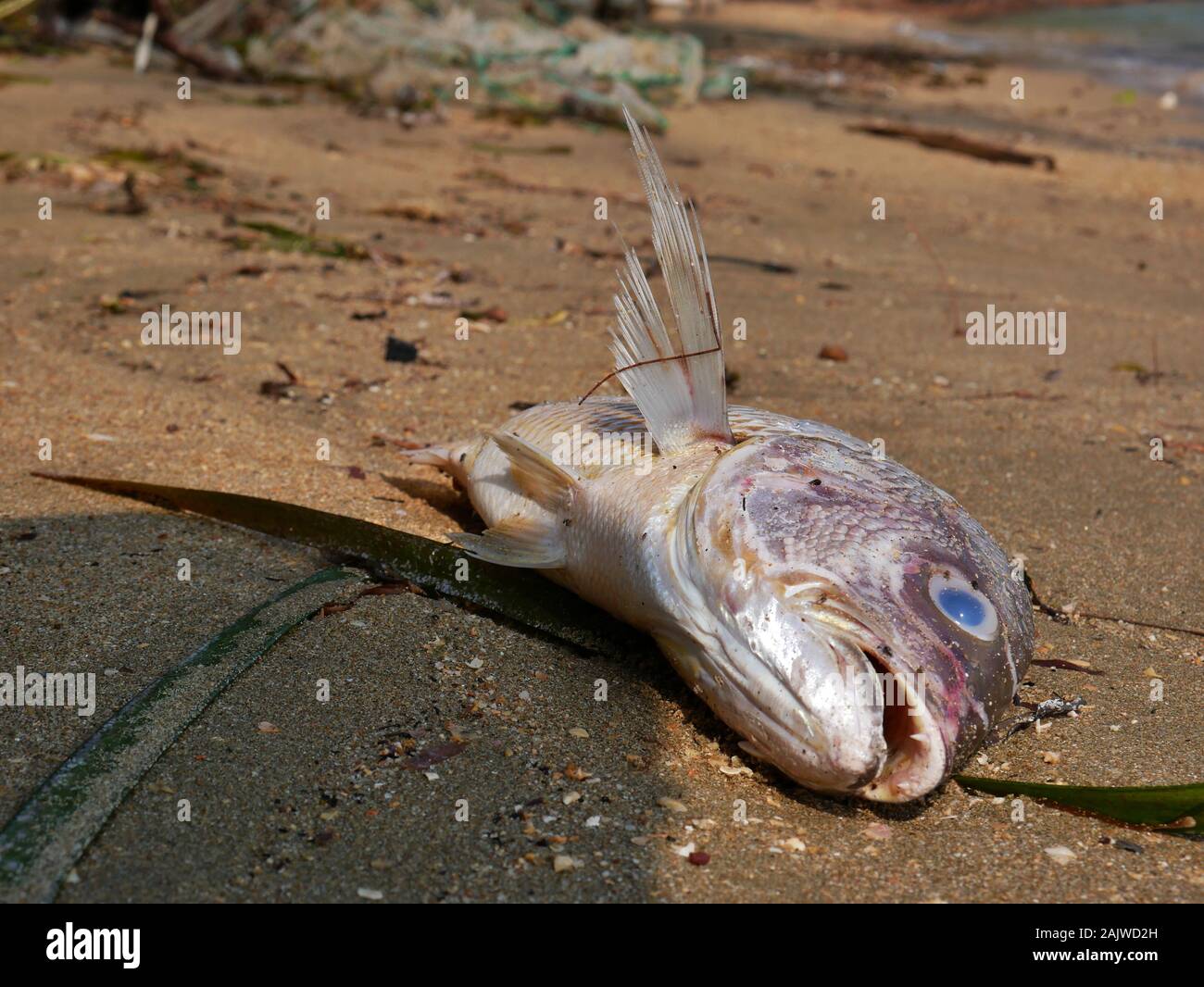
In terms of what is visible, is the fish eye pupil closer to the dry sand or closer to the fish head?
the fish head

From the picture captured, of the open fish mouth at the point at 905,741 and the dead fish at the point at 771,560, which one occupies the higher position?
the dead fish at the point at 771,560

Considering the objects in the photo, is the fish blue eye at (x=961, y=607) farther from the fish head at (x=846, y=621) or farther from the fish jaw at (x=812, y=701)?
the fish jaw at (x=812, y=701)

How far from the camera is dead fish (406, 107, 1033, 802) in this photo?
243 centimetres

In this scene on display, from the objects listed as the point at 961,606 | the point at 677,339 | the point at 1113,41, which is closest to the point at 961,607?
the point at 961,606

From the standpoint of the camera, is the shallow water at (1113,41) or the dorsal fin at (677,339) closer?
the dorsal fin at (677,339)

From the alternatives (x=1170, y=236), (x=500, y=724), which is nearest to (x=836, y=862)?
(x=500, y=724)

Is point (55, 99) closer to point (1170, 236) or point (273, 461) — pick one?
point (273, 461)

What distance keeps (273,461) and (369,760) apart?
1.77 metres

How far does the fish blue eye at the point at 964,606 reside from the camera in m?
2.51

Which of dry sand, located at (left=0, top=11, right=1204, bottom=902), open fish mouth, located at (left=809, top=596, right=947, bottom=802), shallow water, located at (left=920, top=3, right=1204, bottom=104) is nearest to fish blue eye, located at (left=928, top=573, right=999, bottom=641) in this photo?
open fish mouth, located at (left=809, top=596, right=947, bottom=802)

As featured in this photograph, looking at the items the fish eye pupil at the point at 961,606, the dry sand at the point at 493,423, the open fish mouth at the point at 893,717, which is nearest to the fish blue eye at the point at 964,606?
the fish eye pupil at the point at 961,606

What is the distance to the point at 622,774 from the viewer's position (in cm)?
273

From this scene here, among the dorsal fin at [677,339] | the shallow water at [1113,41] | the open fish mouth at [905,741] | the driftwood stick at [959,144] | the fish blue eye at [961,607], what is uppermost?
the shallow water at [1113,41]

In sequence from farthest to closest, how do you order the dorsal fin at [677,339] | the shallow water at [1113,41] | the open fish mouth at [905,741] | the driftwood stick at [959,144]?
the shallow water at [1113,41] < the driftwood stick at [959,144] < the dorsal fin at [677,339] < the open fish mouth at [905,741]
